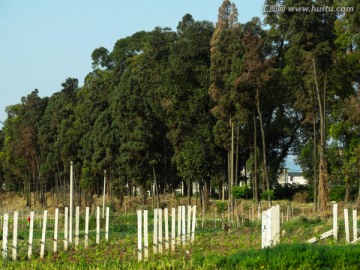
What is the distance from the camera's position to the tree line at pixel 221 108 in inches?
1454

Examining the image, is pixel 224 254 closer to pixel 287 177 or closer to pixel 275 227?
pixel 275 227

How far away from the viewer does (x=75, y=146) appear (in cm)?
6012

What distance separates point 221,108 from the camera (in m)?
40.3

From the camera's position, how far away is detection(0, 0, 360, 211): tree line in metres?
36.9

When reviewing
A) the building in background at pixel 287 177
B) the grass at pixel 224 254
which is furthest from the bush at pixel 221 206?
the grass at pixel 224 254

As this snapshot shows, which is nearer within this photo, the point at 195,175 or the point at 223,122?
the point at 223,122

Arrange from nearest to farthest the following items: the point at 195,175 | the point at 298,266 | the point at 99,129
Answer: the point at 298,266
the point at 195,175
the point at 99,129

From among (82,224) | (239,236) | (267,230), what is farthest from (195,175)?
(267,230)

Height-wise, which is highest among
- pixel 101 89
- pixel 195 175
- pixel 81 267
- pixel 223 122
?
pixel 101 89

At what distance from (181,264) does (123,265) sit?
149cm

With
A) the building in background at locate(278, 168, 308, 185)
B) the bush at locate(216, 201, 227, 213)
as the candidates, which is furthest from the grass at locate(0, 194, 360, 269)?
the building in background at locate(278, 168, 308, 185)

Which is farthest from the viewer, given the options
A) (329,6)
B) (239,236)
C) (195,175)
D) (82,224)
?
(195,175)

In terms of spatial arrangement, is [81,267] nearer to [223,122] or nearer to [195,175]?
[223,122]

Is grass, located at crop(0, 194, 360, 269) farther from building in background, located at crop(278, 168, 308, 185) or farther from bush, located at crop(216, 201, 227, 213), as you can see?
building in background, located at crop(278, 168, 308, 185)
